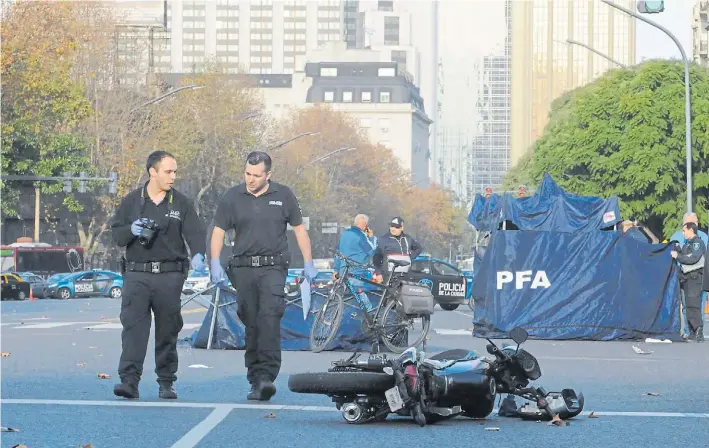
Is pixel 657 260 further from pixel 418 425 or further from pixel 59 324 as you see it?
pixel 418 425

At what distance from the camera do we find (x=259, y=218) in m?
11.8

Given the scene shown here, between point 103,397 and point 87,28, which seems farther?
point 87,28

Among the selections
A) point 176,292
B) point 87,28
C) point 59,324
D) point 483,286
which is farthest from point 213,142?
point 176,292

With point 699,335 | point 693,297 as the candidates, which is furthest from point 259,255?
point 699,335

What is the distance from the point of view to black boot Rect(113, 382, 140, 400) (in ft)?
36.7

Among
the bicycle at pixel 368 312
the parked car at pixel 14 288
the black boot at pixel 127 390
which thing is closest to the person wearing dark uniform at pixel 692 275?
the bicycle at pixel 368 312

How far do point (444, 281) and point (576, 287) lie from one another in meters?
20.2

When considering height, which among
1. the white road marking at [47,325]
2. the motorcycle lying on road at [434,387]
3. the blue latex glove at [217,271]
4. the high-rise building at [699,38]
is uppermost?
the high-rise building at [699,38]

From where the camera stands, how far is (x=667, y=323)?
21453 mm

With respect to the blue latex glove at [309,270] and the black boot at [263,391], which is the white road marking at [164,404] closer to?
the black boot at [263,391]

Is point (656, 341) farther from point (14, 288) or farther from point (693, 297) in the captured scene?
point (14, 288)

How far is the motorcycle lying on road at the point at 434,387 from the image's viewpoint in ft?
31.5

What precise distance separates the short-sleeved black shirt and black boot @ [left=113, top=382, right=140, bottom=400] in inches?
51.8

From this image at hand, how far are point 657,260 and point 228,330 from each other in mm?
6771
